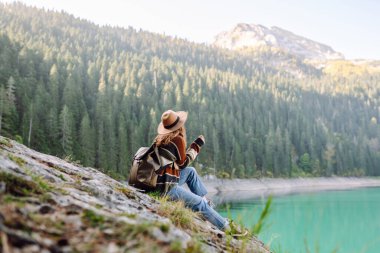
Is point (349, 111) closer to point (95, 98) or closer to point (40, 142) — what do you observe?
point (95, 98)

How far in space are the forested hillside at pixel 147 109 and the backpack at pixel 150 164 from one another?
21.7m

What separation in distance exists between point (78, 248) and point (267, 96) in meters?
133

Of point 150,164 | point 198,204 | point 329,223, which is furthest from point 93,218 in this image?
point 329,223

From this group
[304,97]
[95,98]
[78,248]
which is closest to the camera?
[78,248]

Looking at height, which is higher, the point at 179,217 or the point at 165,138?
the point at 165,138

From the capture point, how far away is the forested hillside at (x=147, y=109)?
57156 mm

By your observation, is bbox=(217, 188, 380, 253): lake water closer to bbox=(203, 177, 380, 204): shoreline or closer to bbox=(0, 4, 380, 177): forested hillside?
bbox=(203, 177, 380, 204): shoreline

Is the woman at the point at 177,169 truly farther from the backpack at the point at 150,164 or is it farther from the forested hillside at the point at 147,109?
the forested hillside at the point at 147,109

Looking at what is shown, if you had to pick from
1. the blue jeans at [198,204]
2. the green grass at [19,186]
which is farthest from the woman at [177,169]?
the green grass at [19,186]

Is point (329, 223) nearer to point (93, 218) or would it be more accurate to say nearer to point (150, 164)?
point (150, 164)

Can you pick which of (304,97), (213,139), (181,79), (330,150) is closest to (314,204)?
(213,139)

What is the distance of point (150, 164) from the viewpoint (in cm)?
600

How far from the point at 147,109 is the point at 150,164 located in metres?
78.2

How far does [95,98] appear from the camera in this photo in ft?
253
